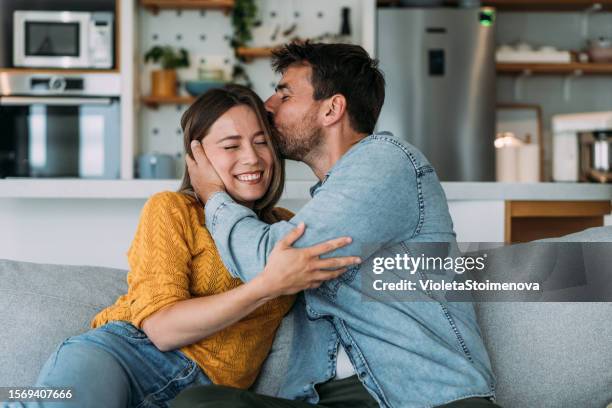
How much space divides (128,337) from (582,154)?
2887mm

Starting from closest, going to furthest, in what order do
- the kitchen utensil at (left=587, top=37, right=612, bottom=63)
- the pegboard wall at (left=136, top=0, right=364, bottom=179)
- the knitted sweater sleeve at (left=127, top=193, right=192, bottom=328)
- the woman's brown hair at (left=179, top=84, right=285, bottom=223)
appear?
the knitted sweater sleeve at (left=127, top=193, right=192, bottom=328) → the woman's brown hair at (left=179, top=84, right=285, bottom=223) → the pegboard wall at (left=136, top=0, right=364, bottom=179) → the kitchen utensil at (left=587, top=37, right=612, bottom=63)

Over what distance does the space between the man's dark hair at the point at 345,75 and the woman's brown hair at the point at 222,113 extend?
0.47 ft

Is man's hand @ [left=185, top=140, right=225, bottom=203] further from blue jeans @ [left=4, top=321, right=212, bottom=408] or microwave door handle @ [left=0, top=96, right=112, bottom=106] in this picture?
microwave door handle @ [left=0, top=96, right=112, bottom=106]

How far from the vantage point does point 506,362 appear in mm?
1694

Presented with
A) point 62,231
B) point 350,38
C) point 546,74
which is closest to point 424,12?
point 350,38

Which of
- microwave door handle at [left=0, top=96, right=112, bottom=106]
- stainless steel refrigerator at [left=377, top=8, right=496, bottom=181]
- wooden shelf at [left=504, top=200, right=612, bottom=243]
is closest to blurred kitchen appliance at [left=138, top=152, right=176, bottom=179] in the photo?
microwave door handle at [left=0, top=96, right=112, bottom=106]

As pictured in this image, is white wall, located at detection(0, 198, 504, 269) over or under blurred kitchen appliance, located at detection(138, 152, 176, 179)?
under

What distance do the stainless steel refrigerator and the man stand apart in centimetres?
277

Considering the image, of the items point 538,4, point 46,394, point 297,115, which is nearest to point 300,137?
point 297,115

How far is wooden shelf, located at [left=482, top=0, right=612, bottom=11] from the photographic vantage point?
471 centimetres

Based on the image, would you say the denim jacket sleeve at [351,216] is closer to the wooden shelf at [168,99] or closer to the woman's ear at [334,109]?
the woman's ear at [334,109]

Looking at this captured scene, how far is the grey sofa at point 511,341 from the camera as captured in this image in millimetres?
1668

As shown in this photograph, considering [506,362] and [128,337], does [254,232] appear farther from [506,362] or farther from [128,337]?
[506,362]

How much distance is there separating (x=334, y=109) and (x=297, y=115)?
91 mm
